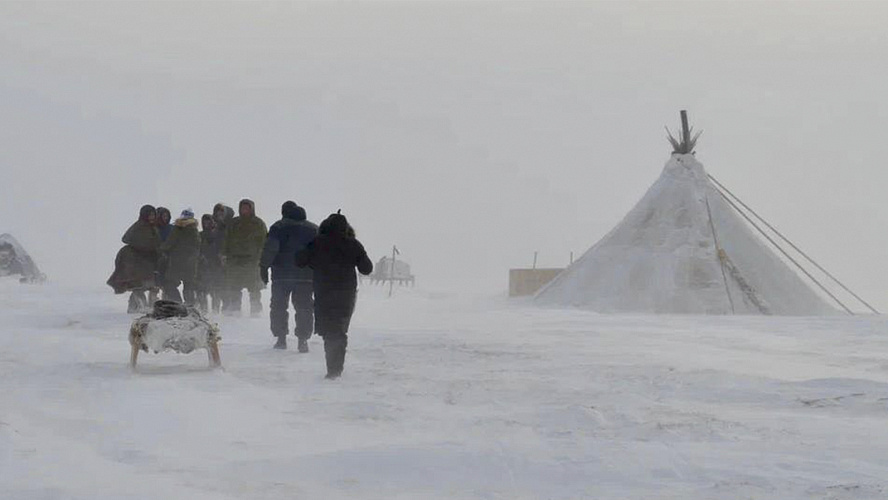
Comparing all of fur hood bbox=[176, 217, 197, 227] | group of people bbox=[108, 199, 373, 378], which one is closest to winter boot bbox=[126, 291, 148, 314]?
group of people bbox=[108, 199, 373, 378]

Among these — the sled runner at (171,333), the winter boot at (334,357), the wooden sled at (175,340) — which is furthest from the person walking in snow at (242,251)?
the winter boot at (334,357)

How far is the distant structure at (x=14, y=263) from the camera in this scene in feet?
120

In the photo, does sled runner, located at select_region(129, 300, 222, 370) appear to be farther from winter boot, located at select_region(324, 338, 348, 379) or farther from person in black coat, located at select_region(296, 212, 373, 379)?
winter boot, located at select_region(324, 338, 348, 379)

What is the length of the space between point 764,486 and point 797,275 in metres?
19.9

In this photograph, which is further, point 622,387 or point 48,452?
point 622,387

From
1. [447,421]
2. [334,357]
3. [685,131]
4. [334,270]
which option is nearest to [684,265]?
[685,131]

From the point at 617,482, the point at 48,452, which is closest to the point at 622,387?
the point at 617,482

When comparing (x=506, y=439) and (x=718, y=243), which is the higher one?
(x=718, y=243)

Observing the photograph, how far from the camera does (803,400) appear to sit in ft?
26.7

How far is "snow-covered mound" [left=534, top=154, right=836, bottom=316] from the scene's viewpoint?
75.4 feet

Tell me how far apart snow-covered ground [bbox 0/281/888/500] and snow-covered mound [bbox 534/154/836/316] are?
32.8ft

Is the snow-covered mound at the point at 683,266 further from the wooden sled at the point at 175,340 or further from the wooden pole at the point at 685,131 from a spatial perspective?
the wooden sled at the point at 175,340

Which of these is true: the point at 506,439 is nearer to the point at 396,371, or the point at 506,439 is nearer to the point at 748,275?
the point at 396,371

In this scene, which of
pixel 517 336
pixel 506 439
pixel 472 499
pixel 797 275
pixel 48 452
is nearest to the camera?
pixel 472 499
